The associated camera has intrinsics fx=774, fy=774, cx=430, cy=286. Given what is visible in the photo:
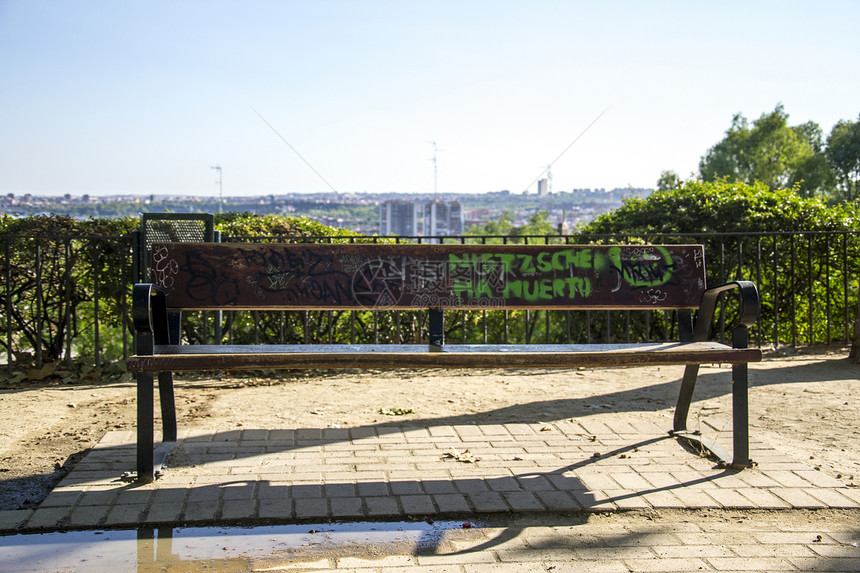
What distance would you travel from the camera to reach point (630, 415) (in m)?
5.29

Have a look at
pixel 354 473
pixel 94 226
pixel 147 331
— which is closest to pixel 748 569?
pixel 354 473

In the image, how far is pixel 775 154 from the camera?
202 feet

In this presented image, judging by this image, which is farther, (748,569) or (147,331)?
(147,331)

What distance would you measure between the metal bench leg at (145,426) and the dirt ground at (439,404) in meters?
0.47

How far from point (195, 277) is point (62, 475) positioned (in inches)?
48.1

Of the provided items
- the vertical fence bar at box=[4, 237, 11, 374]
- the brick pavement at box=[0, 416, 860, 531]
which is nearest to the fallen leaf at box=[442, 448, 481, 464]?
the brick pavement at box=[0, 416, 860, 531]

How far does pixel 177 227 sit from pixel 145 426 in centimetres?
236

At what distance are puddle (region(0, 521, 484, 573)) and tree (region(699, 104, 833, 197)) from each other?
59181 millimetres

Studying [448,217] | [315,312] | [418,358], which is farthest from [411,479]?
[448,217]

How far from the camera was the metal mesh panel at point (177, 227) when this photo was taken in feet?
18.6

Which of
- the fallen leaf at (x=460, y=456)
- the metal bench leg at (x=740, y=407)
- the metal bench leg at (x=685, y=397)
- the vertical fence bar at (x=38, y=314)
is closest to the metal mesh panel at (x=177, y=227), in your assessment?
the vertical fence bar at (x=38, y=314)

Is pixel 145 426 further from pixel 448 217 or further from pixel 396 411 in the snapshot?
pixel 448 217

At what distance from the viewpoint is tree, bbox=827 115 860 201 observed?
56.5m

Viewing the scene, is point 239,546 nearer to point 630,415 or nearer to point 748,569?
point 748,569
